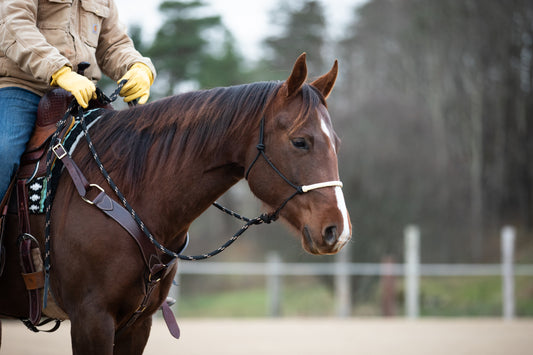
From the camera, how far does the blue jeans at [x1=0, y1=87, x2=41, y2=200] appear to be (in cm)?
260

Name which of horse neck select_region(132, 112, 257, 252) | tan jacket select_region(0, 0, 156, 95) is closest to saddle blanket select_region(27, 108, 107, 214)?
tan jacket select_region(0, 0, 156, 95)

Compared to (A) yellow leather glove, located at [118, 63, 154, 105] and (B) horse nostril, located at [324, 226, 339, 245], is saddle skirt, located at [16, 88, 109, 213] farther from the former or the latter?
(B) horse nostril, located at [324, 226, 339, 245]

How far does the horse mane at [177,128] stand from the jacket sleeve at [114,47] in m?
0.58

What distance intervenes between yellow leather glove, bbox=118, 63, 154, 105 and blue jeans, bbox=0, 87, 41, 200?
438 millimetres

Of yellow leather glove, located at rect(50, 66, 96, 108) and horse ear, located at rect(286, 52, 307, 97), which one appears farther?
yellow leather glove, located at rect(50, 66, 96, 108)

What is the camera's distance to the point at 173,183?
2.63m

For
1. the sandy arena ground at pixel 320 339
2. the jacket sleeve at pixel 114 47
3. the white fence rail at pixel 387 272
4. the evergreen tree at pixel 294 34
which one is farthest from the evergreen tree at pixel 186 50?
the jacket sleeve at pixel 114 47

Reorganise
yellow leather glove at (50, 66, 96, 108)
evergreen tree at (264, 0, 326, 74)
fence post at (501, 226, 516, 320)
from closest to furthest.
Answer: yellow leather glove at (50, 66, 96, 108)
fence post at (501, 226, 516, 320)
evergreen tree at (264, 0, 326, 74)

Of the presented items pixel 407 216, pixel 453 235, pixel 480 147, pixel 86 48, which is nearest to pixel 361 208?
pixel 407 216

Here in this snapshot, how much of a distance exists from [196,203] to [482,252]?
15277 millimetres

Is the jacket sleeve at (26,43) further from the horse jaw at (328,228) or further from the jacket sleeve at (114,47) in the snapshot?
the horse jaw at (328,228)

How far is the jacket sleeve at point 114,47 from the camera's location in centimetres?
324

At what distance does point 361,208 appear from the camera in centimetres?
1360

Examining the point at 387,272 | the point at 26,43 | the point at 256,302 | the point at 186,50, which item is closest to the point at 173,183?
the point at 26,43
